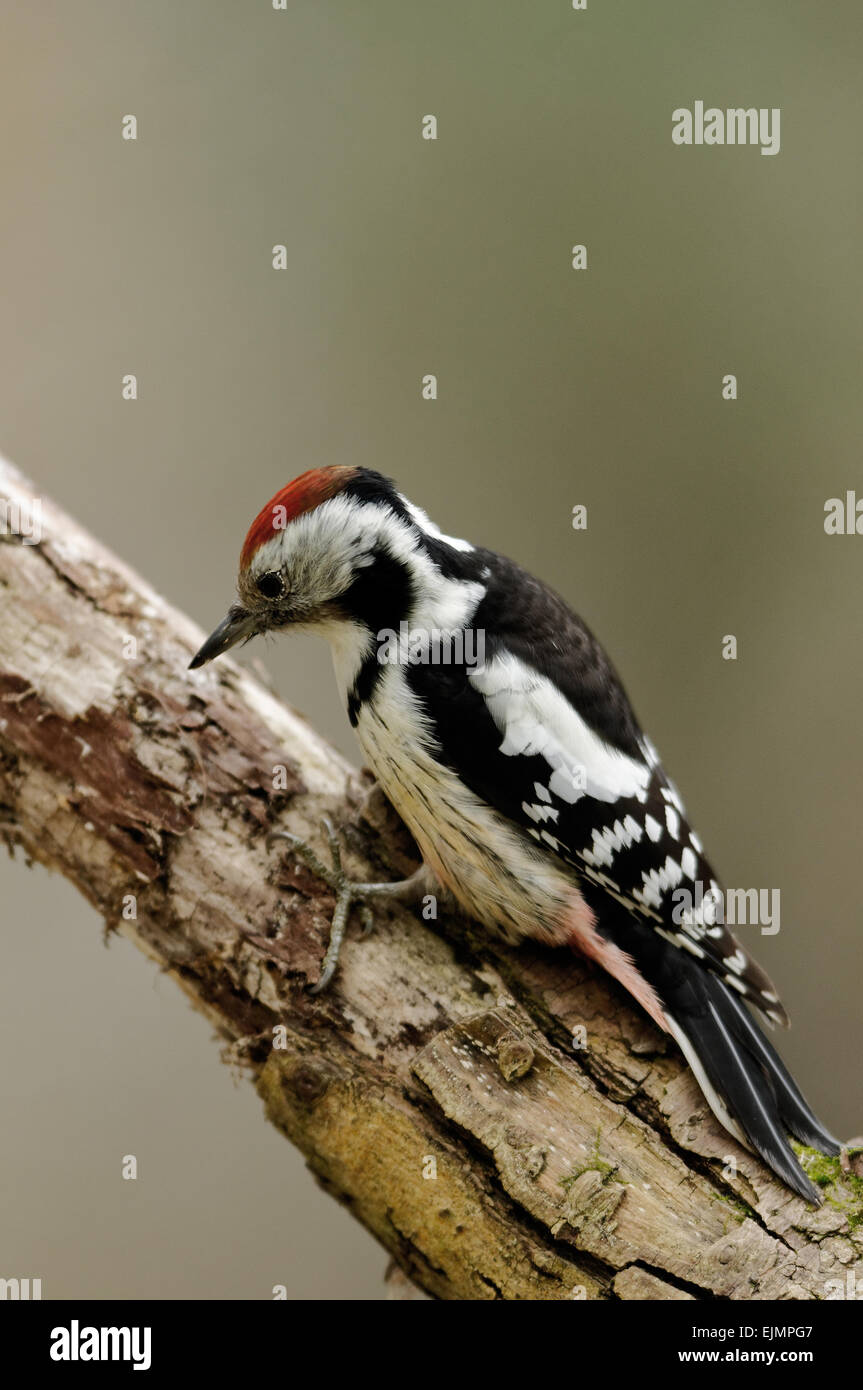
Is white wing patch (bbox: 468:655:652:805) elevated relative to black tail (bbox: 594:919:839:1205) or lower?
elevated

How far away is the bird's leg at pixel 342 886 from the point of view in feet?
6.84

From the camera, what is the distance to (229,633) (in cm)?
220

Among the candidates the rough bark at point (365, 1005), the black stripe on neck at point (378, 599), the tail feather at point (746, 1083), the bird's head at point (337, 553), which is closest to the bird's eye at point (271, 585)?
the bird's head at point (337, 553)

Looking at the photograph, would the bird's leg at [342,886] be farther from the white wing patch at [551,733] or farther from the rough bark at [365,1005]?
the white wing patch at [551,733]

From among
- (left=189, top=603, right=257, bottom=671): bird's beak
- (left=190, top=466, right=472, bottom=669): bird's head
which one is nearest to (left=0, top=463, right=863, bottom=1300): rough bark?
(left=189, top=603, right=257, bottom=671): bird's beak

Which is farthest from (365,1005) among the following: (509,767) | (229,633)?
(229,633)

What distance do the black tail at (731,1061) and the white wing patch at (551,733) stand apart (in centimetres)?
26

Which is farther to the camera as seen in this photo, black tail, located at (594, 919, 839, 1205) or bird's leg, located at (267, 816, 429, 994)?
bird's leg, located at (267, 816, 429, 994)

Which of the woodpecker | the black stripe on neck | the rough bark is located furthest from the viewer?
the black stripe on neck

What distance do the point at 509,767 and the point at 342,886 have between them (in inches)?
15.3

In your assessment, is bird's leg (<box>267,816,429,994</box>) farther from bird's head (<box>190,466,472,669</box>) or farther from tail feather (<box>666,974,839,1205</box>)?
tail feather (<box>666,974,839,1205</box>)

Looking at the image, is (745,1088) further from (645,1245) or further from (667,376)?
(667,376)

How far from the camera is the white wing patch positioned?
202cm

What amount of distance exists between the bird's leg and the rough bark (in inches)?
0.9
